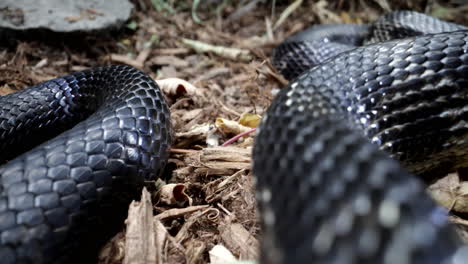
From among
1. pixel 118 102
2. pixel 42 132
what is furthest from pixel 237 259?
pixel 42 132

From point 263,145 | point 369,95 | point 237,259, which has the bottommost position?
point 237,259

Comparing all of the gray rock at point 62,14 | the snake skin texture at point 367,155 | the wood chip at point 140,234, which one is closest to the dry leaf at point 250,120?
the snake skin texture at point 367,155

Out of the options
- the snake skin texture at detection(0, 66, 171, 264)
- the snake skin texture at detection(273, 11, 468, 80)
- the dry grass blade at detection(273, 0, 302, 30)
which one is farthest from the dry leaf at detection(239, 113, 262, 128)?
the dry grass blade at detection(273, 0, 302, 30)

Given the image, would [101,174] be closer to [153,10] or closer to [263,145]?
[263,145]

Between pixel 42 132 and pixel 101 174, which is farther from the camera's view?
pixel 42 132

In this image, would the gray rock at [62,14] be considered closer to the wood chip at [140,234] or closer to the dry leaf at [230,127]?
the dry leaf at [230,127]

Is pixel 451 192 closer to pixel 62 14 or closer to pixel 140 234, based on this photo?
pixel 140 234

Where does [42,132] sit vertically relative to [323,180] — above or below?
below
